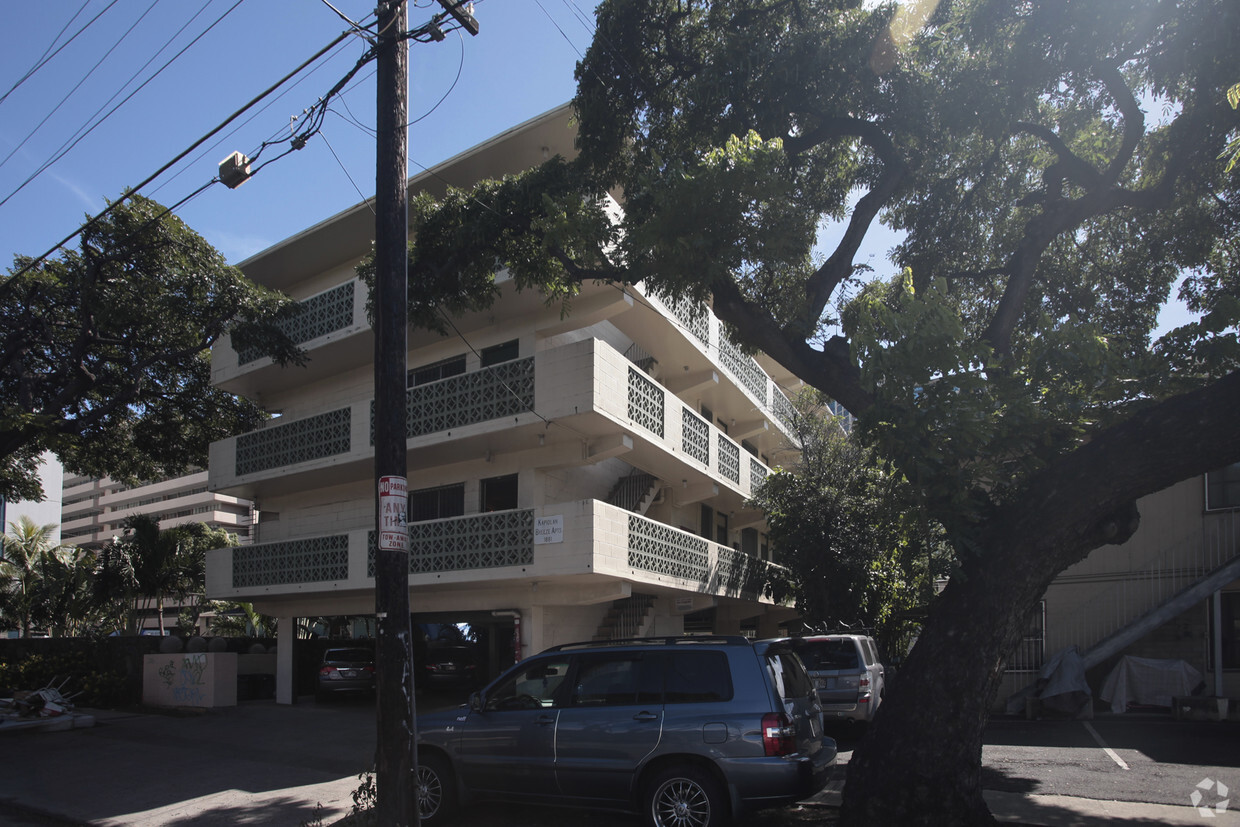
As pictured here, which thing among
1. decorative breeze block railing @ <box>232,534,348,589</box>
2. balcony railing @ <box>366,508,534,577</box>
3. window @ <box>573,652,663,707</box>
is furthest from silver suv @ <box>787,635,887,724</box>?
decorative breeze block railing @ <box>232,534,348,589</box>

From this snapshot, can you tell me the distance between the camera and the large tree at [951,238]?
767 cm

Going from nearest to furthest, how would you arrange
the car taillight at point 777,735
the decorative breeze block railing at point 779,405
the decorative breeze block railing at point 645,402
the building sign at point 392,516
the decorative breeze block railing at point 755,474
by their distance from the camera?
the building sign at point 392,516 < the car taillight at point 777,735 < the decorative breeze block railing at point 645,402 < the decorative breeze block railing at point 755,474 < the decorative breeze block railing at point 779,405

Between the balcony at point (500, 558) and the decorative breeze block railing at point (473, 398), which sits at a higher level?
the decorative breeze block railing at point (473, 398)

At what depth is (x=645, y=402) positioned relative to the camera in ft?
54.8

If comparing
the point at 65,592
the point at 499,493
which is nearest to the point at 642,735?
the point at 499,493

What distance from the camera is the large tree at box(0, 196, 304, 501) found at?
56.2 ft

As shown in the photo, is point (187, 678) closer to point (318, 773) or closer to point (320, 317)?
point (320, 317)

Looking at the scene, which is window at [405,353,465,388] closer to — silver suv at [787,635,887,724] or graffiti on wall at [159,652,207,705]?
graffiti on wall at [159,652,207,705]

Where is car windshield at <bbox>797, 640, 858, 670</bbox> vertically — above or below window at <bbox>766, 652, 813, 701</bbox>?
below

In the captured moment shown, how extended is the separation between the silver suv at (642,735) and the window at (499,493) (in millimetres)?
8650

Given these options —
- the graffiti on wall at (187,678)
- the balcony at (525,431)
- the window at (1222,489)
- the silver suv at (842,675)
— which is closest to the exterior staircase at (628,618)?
the balcony at (525,431)

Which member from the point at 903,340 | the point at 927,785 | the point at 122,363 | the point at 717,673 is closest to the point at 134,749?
the point at 122,363

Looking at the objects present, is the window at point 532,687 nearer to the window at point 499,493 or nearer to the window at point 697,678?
the window at point 697,678

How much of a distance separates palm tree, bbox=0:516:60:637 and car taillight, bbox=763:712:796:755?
3310 cm
